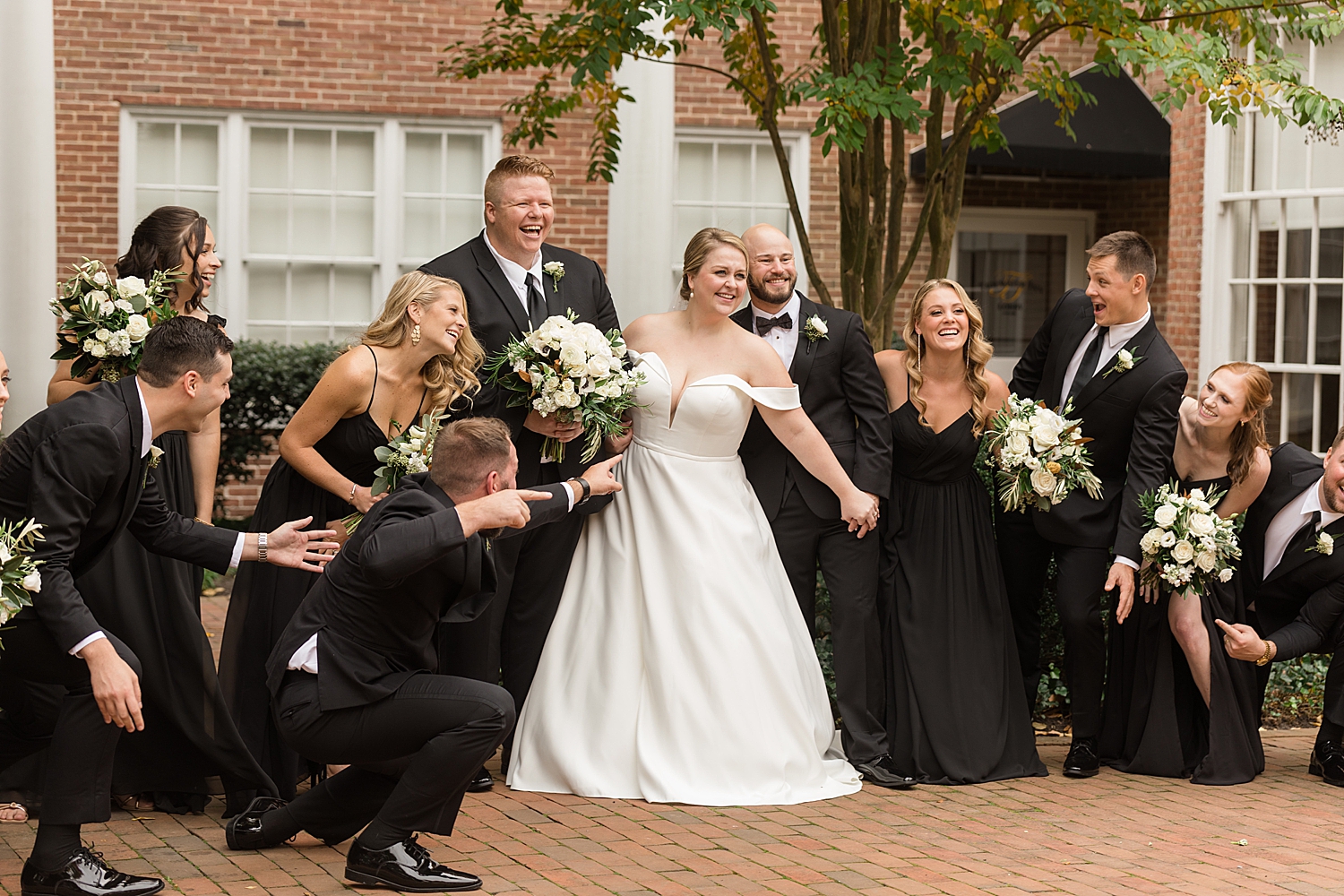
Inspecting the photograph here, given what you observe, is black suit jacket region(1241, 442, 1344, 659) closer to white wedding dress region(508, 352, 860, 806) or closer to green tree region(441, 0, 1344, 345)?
green tree region(441, 0, 1344, 345)

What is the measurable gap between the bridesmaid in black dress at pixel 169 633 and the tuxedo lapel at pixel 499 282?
3.24 feet

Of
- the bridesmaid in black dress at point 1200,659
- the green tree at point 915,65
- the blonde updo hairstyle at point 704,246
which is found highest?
the green tree at point 915,65

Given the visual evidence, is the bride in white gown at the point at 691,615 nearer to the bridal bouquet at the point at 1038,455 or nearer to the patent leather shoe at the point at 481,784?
the patent leather shoe at the point at 481,784

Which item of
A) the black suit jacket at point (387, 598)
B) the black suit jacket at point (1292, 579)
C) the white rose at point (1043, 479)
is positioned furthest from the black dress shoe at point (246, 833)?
the black suit jacket at point (1292, 579)

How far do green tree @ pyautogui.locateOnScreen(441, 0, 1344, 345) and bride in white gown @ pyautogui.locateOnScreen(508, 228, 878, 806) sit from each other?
1288mm

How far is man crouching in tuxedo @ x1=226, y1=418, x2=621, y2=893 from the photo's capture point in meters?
4.02

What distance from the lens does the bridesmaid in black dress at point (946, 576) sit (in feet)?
18.3

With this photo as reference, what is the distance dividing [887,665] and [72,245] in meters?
8.85

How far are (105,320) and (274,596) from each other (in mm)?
1093

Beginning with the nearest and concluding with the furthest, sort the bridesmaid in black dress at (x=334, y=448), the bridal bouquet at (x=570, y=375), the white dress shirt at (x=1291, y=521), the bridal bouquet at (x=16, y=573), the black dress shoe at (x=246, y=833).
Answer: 1. the bridal bouquet at (x=16, y=573)
2. the black dress shoe at (x=246, y=833)
3. the bridesmaid in black dress at (x=334, y=448)
4. the bridal bouquet at (x=570, y=375)
5. the white dress shirt at (x=1291, y=521)

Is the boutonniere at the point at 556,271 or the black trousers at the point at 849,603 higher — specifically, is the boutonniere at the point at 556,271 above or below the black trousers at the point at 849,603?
above

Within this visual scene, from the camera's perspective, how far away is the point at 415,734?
4.04 m

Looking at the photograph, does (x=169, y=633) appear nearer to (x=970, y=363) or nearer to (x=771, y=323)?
(x=771, y=323)

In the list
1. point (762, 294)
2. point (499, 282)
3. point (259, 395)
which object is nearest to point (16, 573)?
point (499, 282)
